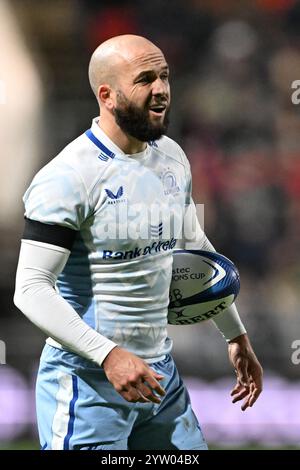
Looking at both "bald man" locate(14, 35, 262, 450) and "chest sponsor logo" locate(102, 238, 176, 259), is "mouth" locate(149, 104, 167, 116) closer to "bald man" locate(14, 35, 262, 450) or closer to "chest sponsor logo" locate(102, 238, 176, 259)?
"bald man" locate(14, 35, 262, 450)

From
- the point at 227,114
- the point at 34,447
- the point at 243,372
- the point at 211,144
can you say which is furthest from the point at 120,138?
the point at 227,114

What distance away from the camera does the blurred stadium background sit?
616 cm

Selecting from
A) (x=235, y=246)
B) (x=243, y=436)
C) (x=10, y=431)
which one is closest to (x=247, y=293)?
(x=235, y=246)

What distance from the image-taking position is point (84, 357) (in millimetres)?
3174

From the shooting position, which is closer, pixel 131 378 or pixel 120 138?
pixel 131 378

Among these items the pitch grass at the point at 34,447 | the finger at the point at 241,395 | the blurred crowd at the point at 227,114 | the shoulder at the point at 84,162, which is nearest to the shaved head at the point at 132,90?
the shoulder at the point at 84,162

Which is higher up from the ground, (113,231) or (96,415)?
(113,231)

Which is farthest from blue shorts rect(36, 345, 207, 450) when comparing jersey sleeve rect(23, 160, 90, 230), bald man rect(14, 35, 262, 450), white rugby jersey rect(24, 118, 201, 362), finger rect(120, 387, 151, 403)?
jersey sleeve rect(23, 160, 90, 230)

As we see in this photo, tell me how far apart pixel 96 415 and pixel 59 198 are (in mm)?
729

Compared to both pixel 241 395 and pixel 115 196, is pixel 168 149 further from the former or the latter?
pixel 241 395

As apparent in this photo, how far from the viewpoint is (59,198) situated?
315cm

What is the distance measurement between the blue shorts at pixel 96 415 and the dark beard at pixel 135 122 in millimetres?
780

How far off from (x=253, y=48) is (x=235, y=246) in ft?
5.29
